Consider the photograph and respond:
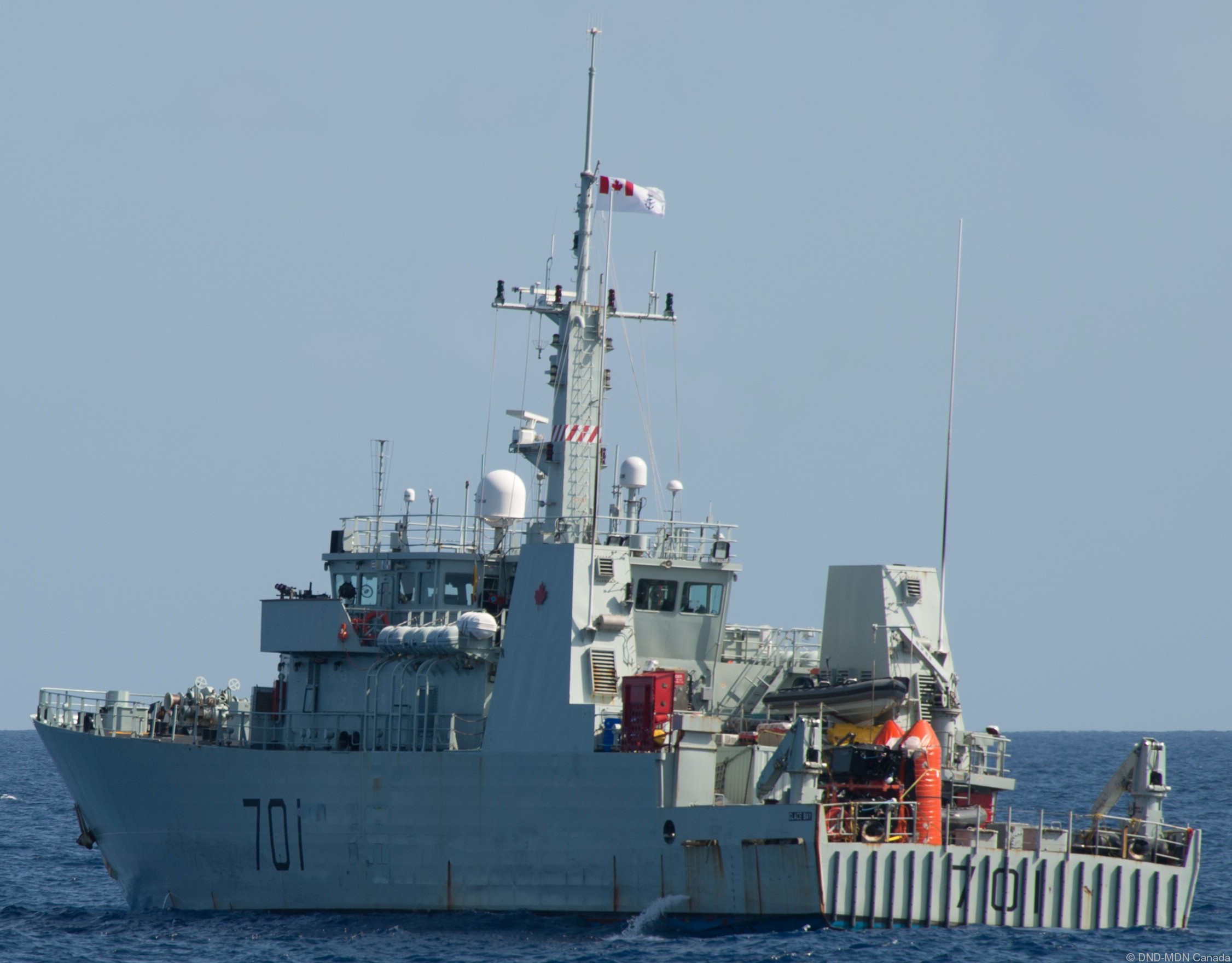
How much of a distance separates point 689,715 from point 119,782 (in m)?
12.8

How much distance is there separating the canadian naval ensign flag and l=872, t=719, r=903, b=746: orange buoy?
33.8 ft

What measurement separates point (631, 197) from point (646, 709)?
9.55 m

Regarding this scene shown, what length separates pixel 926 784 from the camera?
90.6 feet

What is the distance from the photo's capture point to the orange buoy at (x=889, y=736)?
91.5ft

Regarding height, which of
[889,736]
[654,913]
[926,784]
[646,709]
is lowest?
[654,913]

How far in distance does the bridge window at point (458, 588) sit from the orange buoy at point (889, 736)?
7987 mm

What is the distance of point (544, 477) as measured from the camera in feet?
107

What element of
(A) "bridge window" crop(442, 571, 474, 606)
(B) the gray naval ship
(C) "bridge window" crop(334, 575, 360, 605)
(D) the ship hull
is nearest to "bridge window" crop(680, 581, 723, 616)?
(B) the gray naval ship

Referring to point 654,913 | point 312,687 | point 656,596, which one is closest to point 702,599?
point 656,596

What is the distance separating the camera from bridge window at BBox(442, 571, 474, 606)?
32344 mm

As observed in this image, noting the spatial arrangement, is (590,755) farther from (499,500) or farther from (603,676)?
(499,500)

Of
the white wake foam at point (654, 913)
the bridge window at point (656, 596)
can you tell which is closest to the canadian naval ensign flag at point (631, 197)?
the bridge window at point (656, 596)

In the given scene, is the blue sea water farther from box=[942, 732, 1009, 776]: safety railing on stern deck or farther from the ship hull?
box=[942, 732, 1009, 776]: safety railing on stern deck

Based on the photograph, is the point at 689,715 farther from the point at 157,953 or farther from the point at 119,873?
the point at 119,873
